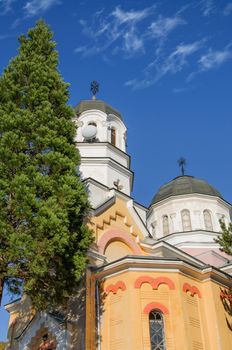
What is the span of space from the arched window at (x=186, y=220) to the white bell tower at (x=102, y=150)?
19.1 ft

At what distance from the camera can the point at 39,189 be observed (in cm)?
1077

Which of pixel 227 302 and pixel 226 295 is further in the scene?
pixel 226 295

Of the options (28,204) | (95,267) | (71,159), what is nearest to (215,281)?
(95,267)

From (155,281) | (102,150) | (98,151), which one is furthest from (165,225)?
(155,281)

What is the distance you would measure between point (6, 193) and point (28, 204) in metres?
0.71

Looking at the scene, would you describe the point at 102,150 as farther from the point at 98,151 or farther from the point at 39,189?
the point at 39,189

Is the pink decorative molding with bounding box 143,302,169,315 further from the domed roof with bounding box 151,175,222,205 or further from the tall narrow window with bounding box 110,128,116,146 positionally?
the domed roof with bounding box 151,175,222,205

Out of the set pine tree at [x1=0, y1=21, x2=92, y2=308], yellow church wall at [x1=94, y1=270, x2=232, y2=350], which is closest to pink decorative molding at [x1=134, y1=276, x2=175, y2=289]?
yellow church wall at [x1=94, y1=270, x2=232, y2=350]

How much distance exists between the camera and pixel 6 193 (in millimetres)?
10461

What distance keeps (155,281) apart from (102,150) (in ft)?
27.9

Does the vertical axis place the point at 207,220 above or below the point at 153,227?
below

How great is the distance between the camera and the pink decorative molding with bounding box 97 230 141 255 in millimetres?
16750

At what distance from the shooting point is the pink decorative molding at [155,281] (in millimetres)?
13984

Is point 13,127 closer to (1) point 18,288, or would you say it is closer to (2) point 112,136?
Result: (1) point 18,288
